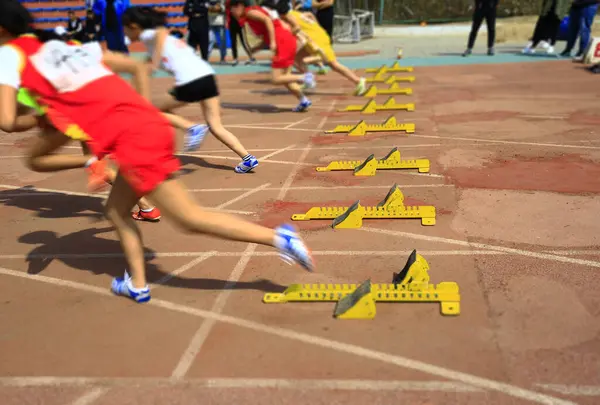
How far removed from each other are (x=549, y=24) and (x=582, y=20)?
1415 mm

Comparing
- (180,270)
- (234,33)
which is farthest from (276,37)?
(234,33)

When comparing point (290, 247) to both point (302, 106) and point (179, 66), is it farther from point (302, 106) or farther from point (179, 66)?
point (302, 106)

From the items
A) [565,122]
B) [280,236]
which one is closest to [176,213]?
[280,236]

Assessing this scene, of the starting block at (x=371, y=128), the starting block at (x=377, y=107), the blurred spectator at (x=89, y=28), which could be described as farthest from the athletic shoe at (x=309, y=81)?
the blurred spectator at (x=89, y=28)

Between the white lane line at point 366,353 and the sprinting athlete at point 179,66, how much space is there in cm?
250

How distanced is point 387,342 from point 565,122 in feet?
19.9

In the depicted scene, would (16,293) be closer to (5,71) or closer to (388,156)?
(5,71)

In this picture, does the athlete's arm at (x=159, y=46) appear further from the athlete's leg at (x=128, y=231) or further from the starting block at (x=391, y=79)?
the starting block at (x=391, y=79)

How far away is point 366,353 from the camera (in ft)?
10.1

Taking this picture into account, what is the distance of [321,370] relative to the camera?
2.95m

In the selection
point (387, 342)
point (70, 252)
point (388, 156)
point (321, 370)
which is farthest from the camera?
point (388, 156)

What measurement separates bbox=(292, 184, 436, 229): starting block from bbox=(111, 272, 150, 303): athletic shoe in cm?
165

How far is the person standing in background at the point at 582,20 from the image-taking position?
44.7 feet

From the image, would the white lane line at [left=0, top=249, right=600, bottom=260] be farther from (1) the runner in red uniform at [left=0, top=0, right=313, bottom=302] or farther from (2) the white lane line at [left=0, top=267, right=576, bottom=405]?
(1) the runner in red uniform at [left=0, top=0, right=313, bottom=302]
